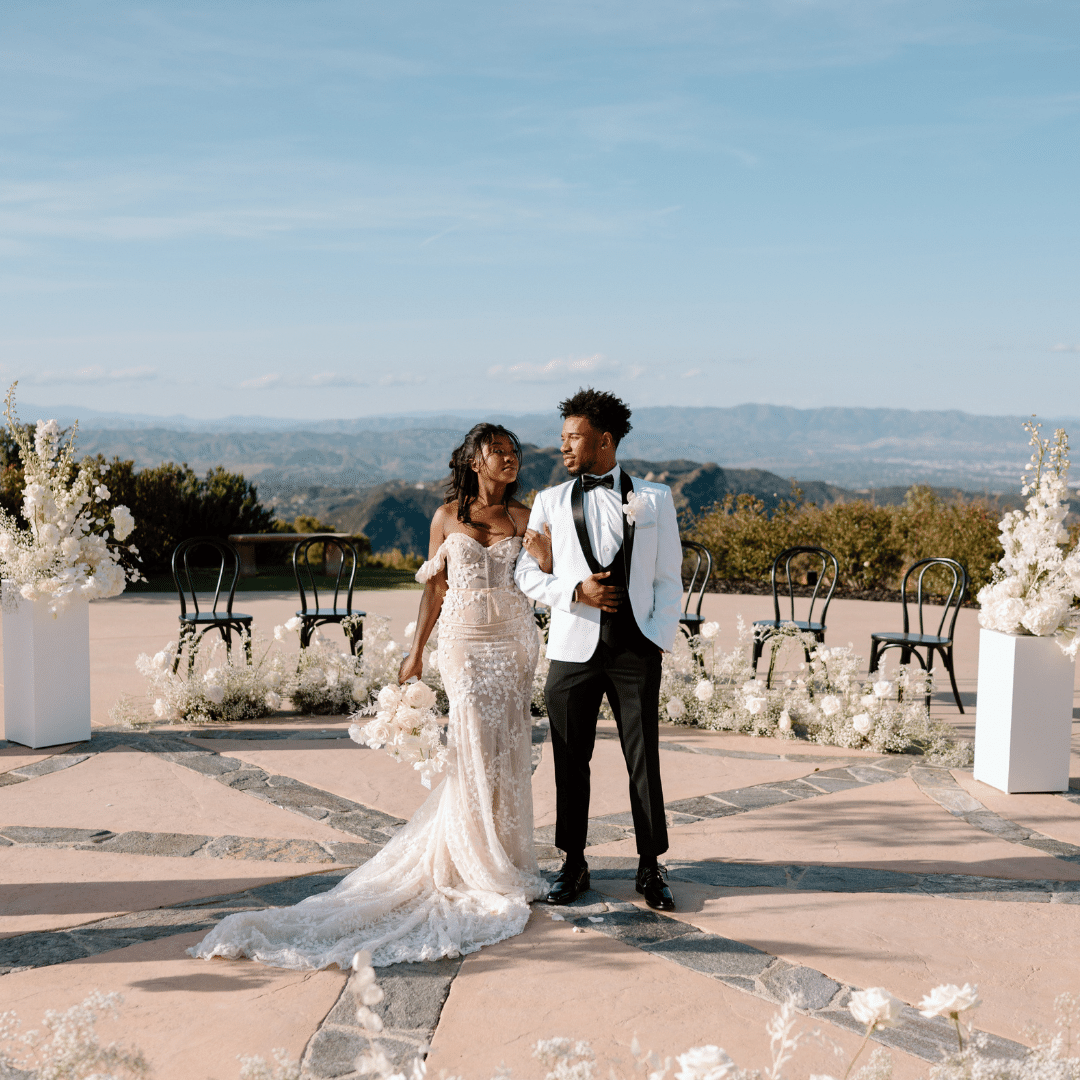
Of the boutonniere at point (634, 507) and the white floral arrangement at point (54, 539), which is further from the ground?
the boutonniere at point (634, 507)

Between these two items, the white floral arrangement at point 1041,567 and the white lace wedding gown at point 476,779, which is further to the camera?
the white floral arrangement at point 1041,567

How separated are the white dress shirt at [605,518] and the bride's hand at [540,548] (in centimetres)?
16

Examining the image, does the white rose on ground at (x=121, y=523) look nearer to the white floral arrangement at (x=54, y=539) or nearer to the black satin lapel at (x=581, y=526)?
the white floral arrangement at (x=54, y=539)

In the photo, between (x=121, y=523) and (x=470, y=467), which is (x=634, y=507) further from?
(x=121, y=523)

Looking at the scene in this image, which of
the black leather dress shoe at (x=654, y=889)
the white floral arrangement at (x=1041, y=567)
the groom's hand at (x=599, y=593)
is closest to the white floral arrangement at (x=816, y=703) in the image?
the white floral arrangement at (x=1041, y=567)

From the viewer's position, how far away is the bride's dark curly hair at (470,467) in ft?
11.3

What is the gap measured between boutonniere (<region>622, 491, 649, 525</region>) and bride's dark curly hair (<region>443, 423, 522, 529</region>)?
0.42m

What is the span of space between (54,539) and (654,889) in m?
3.93

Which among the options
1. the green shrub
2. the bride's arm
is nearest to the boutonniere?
the bride's arm

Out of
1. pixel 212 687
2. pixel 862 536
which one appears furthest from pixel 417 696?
pixel 862 536

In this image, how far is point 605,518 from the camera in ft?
11.2

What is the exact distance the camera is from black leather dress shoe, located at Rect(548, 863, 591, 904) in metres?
3.43

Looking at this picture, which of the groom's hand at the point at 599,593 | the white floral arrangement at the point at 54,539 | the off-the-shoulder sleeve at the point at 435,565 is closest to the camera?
the groom's hand at the point at 599,593

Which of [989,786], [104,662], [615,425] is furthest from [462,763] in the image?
[104,662]
